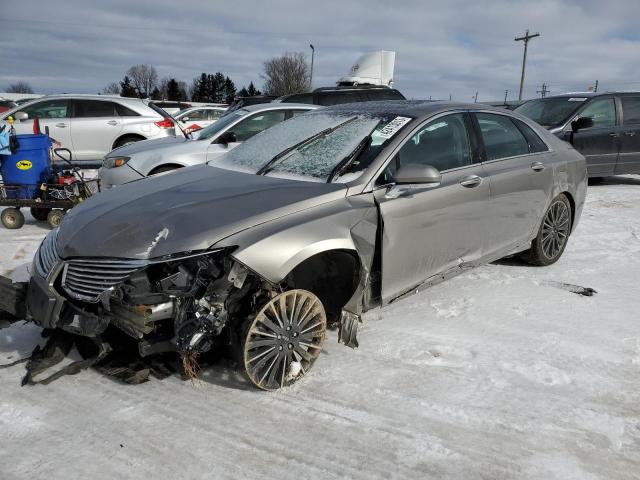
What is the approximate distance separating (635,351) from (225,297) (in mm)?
2713

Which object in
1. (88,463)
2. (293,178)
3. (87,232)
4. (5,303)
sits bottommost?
(88,463)

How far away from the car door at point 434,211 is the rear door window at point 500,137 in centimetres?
24

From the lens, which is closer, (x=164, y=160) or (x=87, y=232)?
(x=87, y=232)

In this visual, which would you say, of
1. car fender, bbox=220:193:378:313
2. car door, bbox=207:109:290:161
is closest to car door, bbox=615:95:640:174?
car door, bbox=207:109:290:161

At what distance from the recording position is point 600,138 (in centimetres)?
939

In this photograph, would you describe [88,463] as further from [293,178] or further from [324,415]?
[293,178]

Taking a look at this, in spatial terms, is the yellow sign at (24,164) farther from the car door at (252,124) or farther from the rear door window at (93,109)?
the rear door window at (93,109)

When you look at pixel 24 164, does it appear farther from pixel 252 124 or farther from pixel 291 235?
pixel 291 235

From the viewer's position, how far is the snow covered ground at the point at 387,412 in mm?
2377

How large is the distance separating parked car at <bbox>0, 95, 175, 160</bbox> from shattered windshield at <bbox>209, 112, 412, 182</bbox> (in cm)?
713

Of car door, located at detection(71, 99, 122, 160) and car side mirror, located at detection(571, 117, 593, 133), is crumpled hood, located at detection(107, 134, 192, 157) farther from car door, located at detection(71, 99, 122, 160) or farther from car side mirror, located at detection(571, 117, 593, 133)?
car side mirror, located at detection(571, 117, 593, 133)

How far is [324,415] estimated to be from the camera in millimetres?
2752

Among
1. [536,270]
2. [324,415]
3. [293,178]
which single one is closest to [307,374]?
[324,415]

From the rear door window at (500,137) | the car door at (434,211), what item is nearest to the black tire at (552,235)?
the rear door window at (500,137)
